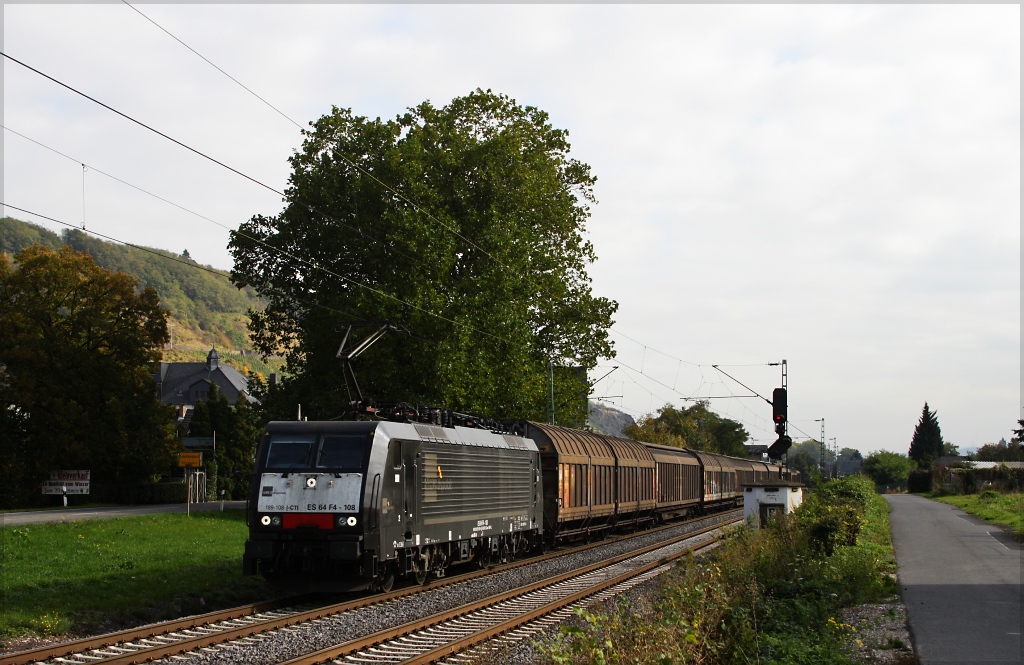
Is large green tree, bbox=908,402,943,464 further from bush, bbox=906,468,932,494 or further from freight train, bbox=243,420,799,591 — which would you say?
freight train, bbox=243,420,799,591

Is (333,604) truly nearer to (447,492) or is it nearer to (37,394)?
(447,492)

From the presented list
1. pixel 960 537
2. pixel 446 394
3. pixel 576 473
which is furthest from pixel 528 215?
pixel 960 537

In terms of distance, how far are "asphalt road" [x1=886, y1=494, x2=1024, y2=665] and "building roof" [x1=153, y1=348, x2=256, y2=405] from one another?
95.5m

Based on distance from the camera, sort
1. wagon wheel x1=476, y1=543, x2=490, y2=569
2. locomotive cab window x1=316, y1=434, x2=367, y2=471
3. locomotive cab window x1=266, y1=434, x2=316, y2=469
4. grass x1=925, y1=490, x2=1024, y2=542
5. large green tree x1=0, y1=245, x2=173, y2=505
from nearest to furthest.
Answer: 1. locomotive cab window x1=316, y1=434, x2=367, y2=471
2. locomotive cab window x1=266, y1=434, x2=316, y2=469
3. wagon wheel x1=476, y1=543, x2=490, y2=569
4. grass x1=925, y1=490, x2=1024, y2=542
5. large green tree x1=0, y1=245, x2=173, y2=505

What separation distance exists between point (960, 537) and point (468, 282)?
55.0 feet

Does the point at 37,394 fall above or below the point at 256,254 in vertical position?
below

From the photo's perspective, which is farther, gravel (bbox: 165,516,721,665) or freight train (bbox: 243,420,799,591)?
freight train (bbox: 243,420,799,591)

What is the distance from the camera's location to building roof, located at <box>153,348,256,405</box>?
114m

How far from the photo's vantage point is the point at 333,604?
15.2m

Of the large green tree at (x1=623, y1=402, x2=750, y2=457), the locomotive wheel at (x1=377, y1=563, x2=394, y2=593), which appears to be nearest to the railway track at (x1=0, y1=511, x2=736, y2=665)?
the locomotive wheel at (x1=377, y1=563, x2=394, y2=593)

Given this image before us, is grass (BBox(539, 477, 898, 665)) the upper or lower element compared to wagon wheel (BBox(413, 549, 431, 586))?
upper

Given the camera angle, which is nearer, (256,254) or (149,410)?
(256,254)

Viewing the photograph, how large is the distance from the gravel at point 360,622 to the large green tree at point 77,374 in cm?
3035

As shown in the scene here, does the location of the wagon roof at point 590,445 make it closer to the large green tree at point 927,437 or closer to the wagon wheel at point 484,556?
the wagon wheel at point 484,556
